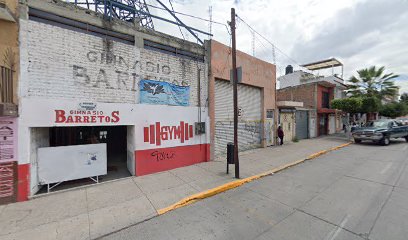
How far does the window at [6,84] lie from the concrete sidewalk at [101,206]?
276cm

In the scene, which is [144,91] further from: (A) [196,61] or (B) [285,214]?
(B) [285,214]

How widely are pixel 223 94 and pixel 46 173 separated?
8.04m

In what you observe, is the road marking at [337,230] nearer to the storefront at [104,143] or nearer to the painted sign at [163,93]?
the storefront at [104,143]

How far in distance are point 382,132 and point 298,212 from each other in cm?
1380

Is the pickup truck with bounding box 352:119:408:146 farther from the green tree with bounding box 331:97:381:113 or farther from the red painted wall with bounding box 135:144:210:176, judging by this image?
the red painted wall with bounding box 135:144:210:176

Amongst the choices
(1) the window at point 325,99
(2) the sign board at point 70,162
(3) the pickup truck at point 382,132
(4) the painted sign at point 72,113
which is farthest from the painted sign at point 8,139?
(1) the window at point 325,99

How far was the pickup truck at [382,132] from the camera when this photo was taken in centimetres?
1334

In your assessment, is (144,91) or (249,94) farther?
(249,94)

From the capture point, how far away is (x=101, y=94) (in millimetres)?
6266

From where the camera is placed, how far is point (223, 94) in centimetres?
1023

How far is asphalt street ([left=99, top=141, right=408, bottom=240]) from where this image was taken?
3613 mm

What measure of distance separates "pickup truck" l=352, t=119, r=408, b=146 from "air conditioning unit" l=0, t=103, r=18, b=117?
19.4 metres

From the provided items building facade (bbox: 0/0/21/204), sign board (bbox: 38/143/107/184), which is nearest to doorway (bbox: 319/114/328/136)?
sign board (bbox: 38/143/107/184)

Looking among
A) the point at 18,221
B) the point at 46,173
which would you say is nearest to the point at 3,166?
the point at 46,173
